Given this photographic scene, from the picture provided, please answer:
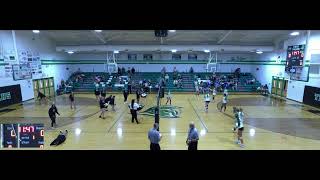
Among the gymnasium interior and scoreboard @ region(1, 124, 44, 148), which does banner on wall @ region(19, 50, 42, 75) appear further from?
scoreboard @ region(1, 124, 44, 148)

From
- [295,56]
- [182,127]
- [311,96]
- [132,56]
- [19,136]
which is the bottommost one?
[182,127]

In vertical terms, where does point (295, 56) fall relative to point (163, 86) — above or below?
above

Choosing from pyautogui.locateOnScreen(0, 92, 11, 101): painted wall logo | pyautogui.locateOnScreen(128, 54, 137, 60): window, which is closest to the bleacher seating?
pyautogui.locateOnScreen(128, 54, 137, 60): window

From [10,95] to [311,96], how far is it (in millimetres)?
25696

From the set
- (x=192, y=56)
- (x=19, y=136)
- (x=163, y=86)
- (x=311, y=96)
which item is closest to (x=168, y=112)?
(x=163, y=86)

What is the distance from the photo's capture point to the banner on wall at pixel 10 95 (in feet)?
59.6

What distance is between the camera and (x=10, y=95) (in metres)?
19.1

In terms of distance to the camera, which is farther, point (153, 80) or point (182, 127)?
point (153, 80)

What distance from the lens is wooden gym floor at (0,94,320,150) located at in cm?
973

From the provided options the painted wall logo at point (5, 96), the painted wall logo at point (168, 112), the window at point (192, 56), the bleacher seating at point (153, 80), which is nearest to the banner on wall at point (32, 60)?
the painted wall logo at point (5, 96)

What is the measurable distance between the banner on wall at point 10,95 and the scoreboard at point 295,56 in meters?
25.4

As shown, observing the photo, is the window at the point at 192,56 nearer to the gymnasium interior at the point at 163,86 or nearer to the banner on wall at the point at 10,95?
the gymnasium interior at the point at 163,86

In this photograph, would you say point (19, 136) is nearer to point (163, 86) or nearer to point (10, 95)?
point (163, 86)

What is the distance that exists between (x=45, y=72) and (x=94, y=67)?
Answer: 8254mm
